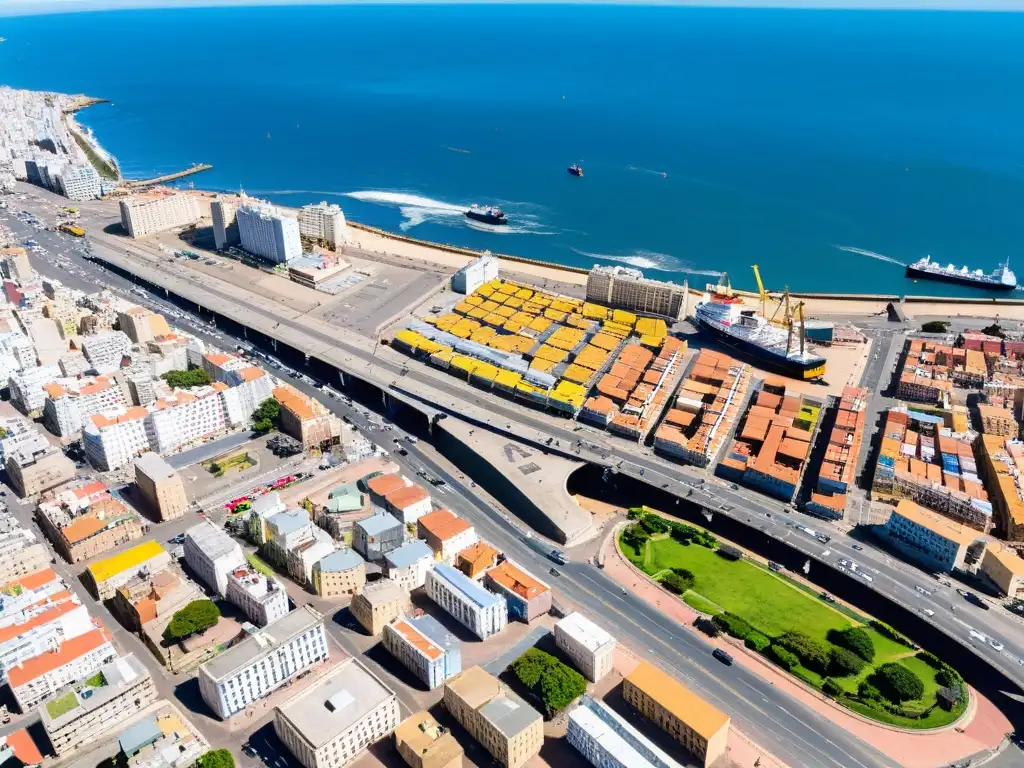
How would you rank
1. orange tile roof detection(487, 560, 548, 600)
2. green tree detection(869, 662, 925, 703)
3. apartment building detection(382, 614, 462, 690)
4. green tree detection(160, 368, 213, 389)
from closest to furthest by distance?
apartment building detection(382, 614, 462, 690)
green tree detection(869, 662, 925, 703)
orange tile roof detection(487, 560, 548, 600)
green tree detection(160, 368, 213, 389)

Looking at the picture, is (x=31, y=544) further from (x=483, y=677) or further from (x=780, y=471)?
(x=780, y=471)

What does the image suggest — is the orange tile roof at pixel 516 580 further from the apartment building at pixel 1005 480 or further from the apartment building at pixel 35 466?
the apartment building at pixel 1005 480

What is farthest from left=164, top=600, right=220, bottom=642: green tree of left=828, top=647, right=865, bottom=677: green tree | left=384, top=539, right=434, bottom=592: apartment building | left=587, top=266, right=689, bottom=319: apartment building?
left=587, top=266, right=689, bottom=319: apartment building

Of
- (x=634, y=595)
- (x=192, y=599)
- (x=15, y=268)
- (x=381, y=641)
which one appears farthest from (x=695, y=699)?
(x=15, y=268)

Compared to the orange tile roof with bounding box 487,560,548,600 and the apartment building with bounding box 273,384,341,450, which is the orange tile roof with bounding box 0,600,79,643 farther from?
the orange tile roof with bounding box 487,560,548,600

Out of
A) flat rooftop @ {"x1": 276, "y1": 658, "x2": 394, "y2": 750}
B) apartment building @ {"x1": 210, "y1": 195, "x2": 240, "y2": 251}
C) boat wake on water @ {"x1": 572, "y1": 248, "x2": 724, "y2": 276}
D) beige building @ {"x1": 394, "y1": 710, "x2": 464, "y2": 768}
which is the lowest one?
beige building @ {"x1": 394, "y1": 710, "x2": 464, "y2": 768}
